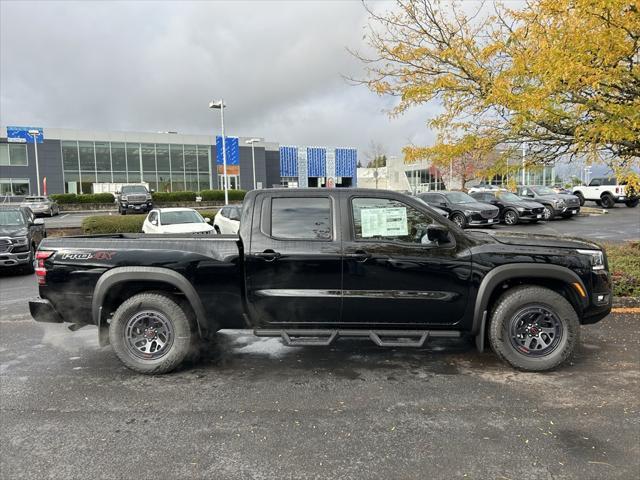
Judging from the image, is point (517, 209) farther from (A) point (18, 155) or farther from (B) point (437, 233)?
(A) point (18, 155)

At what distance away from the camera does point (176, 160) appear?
5028 centimetres

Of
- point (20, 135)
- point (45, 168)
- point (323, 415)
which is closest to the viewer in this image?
point (323, 415)

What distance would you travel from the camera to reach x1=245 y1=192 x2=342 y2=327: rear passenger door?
4.36 meters

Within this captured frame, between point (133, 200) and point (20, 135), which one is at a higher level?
point (20, 135)

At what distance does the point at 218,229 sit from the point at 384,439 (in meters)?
15.3

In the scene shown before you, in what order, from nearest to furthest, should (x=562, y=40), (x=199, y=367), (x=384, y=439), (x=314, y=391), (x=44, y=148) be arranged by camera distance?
(x=384, y=439) < (x=314, y=391) < (x=199, y=367) < (x=562, y=40) < (x=44, y=148)

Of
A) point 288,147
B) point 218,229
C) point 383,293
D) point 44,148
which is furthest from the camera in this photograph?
point 288,147

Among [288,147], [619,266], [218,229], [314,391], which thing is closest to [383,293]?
[314,391]

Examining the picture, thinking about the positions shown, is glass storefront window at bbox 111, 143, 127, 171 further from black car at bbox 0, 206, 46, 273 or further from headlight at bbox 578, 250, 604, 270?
headlight at bbox 578, 250, 604, 270

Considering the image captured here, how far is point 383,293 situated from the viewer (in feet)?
14.3

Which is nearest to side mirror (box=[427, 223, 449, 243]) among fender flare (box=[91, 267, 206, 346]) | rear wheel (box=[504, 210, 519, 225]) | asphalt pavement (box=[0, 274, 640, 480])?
asphalt pavement (box=[0, 274, 640, 480])

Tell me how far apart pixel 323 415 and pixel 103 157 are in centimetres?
4970

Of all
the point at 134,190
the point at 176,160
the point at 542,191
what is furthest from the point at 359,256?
the point at 176,160

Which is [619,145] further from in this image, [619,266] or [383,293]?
[383,293]
